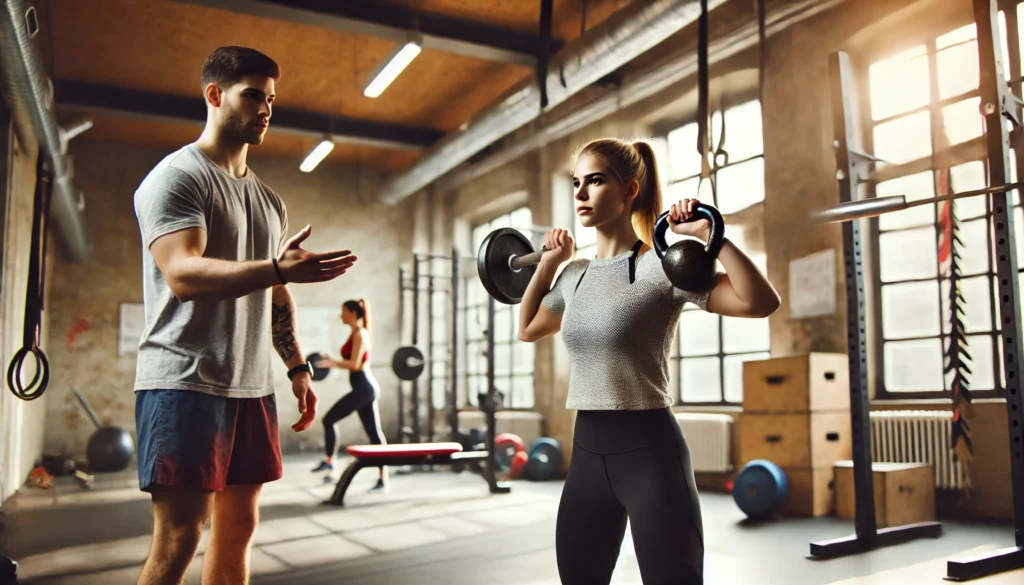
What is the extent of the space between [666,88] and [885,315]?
2501 mm

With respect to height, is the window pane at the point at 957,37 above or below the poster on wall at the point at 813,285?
above

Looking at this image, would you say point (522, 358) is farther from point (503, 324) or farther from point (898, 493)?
point (898, 493)

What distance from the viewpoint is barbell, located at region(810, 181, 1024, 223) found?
278cm

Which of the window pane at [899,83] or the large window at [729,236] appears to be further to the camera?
the large window at [729,236]

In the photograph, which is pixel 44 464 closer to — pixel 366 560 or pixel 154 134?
pixel 154 134

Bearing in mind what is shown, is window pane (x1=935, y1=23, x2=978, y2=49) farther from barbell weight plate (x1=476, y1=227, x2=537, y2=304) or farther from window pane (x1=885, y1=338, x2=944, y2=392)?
barbell weight plate (x1=476, y1=227, x2=537, y2=304)

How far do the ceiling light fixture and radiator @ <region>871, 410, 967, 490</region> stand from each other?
3.94 m

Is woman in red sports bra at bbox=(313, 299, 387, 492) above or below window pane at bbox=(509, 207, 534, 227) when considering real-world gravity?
below

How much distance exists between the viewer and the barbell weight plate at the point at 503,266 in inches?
71.6

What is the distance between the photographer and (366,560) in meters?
3.42

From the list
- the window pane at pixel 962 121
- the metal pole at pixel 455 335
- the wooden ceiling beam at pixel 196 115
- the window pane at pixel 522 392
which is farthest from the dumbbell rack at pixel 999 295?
the wooden ceiling beam at pixel 196 115

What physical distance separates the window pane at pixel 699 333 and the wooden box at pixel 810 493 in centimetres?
172

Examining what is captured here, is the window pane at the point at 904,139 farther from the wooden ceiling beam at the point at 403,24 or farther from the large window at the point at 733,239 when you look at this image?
the wooden ceiling beam at the point at 403,24

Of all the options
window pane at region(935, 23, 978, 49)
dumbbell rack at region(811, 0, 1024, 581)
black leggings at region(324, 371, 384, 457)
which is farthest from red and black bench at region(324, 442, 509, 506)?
window pane at region(935, 23, 978, 49)
